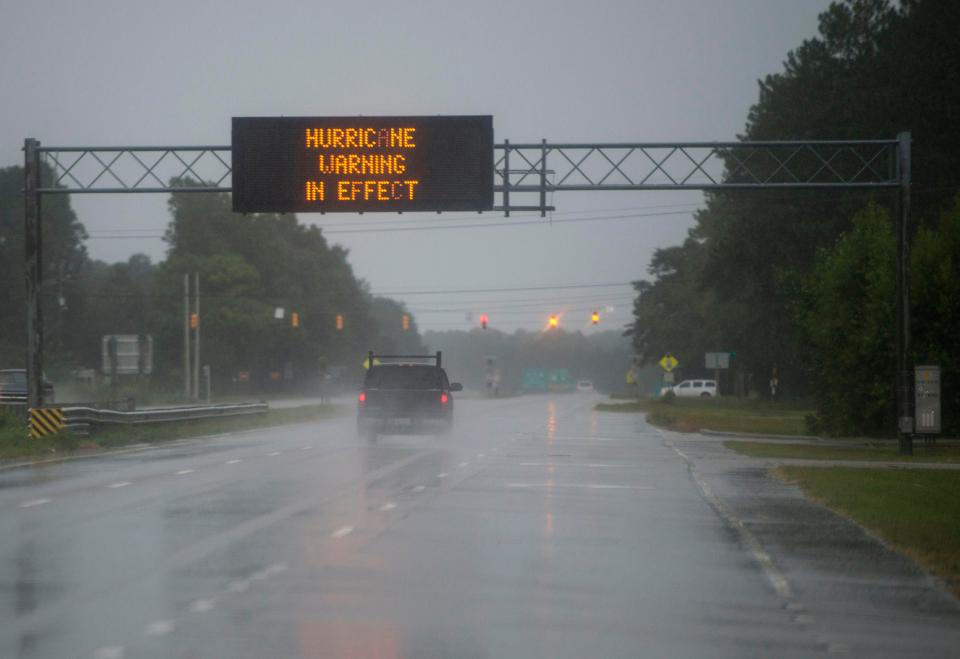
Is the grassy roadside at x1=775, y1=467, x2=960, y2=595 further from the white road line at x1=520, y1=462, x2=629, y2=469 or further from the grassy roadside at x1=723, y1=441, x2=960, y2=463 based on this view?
the grassy roadside at x1=723, y1=441, x2=960, y2=463

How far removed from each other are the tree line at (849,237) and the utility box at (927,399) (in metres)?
4.41

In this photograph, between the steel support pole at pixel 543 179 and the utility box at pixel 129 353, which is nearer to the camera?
the steel support pole at pixel 543 179

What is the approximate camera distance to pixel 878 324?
39906 mm

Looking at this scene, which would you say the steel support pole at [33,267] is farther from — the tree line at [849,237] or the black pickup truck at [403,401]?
the tree line at [849,237]

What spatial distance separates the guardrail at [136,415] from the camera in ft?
117

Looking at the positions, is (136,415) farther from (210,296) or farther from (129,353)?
(210,296)

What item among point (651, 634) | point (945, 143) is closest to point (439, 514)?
point (651, 634)

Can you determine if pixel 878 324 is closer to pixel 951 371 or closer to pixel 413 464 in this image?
pixel 951 371

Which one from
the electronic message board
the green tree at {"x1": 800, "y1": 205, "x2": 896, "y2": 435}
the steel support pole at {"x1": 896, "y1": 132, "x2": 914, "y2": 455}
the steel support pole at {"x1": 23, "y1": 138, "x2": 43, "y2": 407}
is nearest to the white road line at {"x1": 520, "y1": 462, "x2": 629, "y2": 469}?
the electronic message board

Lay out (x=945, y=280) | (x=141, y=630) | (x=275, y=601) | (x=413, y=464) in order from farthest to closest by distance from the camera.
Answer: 1. (x=945, y=280)
2. (x=413, y=464)
3. (x=275, y=601)
4. (x=141, y=630)

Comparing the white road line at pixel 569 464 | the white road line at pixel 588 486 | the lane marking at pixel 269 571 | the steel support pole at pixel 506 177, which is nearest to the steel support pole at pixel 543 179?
the steel support pole at pixel 506 177

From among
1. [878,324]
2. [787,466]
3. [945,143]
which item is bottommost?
[787,466]

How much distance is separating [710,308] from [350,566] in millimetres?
82860

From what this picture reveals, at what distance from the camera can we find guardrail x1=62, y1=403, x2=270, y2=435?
35781mm
